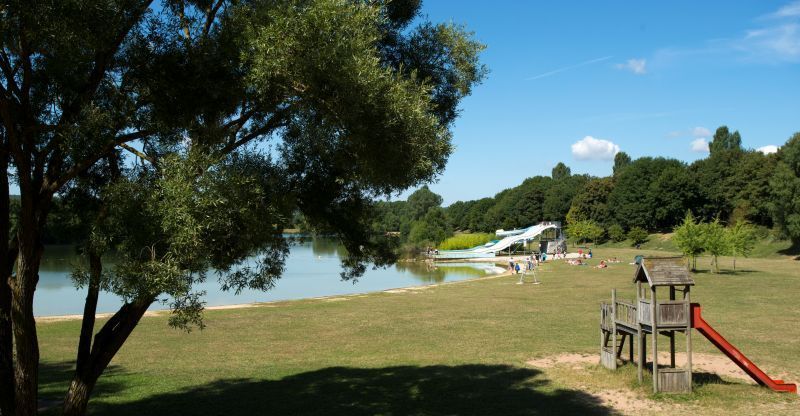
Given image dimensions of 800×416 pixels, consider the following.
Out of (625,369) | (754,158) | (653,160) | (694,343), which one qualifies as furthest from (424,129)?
(653,160)

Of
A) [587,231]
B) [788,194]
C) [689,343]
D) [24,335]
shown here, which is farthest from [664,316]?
[587,231]

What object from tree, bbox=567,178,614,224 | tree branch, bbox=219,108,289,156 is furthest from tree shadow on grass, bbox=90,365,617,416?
tree, bbox=567,178,614,224

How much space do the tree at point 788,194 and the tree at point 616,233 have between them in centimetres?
2714

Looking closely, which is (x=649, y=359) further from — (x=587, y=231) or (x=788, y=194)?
(x=587, y=231)

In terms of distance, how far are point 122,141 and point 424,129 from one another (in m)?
4.16

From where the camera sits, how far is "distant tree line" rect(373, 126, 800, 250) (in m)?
57.0

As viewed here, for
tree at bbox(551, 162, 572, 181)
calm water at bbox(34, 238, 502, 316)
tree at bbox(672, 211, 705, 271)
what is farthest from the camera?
tree at bbox(551, 162, 572, 181)

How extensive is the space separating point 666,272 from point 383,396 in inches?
258

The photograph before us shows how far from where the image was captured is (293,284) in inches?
1841

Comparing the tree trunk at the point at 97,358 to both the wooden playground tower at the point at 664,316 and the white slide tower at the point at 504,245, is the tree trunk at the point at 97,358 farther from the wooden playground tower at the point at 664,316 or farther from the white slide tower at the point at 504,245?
the white slide tower at the point at 504,245

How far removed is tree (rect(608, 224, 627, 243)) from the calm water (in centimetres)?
2936

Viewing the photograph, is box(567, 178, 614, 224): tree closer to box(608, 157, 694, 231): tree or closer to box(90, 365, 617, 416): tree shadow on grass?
box(608, 157, 694, 231): tree

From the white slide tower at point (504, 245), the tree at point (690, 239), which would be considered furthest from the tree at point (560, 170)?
the tree at point (690, 239)

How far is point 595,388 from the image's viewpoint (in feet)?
42.6
